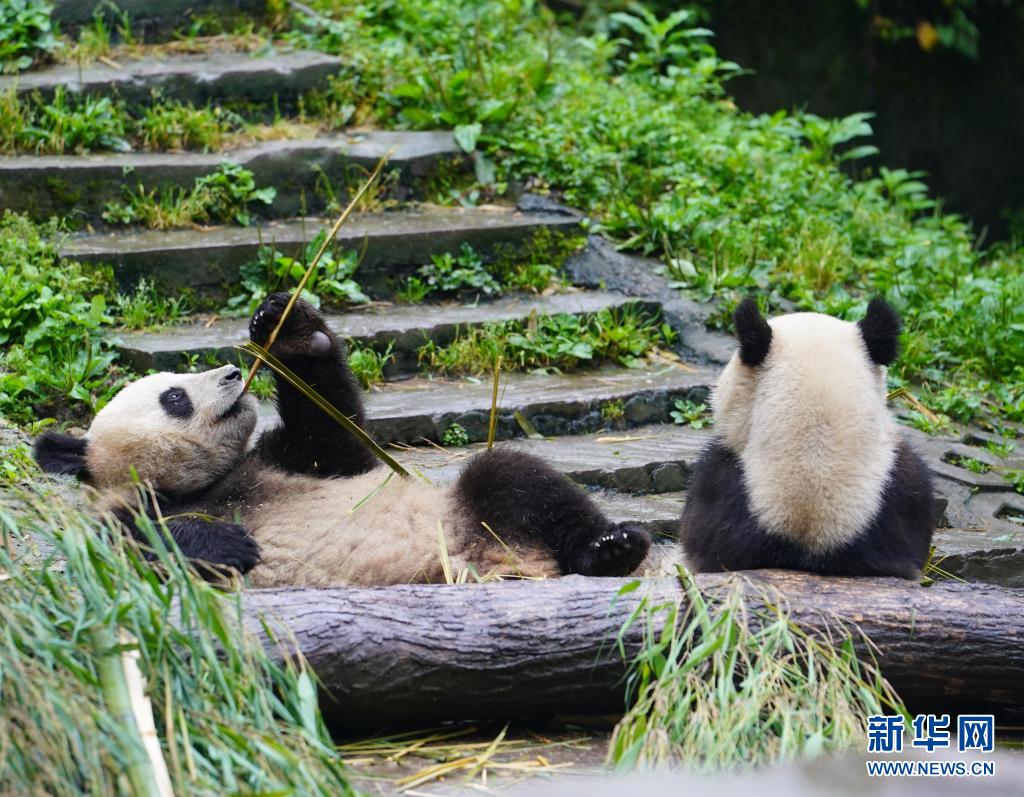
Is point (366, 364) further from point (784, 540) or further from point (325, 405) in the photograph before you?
point (784, 540)

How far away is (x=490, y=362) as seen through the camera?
627cm

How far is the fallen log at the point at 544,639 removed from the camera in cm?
317

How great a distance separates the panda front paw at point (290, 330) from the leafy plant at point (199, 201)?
2.42 metres

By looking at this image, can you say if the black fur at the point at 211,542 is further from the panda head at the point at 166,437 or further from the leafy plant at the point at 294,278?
the leafy plant at the point at 294,278

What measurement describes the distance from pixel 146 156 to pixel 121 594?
15.4ft

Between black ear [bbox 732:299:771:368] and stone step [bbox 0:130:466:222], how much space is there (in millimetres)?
3507

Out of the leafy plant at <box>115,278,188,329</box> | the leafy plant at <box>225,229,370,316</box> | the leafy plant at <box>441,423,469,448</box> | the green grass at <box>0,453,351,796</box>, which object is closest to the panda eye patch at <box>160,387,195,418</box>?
the green grass at <box>0,453,351,796</box>

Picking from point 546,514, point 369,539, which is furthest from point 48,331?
point 546,514

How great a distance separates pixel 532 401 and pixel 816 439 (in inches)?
97.0

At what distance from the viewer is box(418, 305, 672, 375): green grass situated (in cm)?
626

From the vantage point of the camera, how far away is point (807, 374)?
3656mm

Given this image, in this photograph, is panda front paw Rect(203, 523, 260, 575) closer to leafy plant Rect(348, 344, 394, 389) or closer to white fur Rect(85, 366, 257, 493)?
white fur Rect(85, 366, 257, 493)

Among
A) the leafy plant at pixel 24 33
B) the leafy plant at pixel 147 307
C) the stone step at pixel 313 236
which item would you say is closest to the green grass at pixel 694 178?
the stone step at pixel 313 236

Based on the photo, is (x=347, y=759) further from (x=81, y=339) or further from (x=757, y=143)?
(x=757, y=143)
